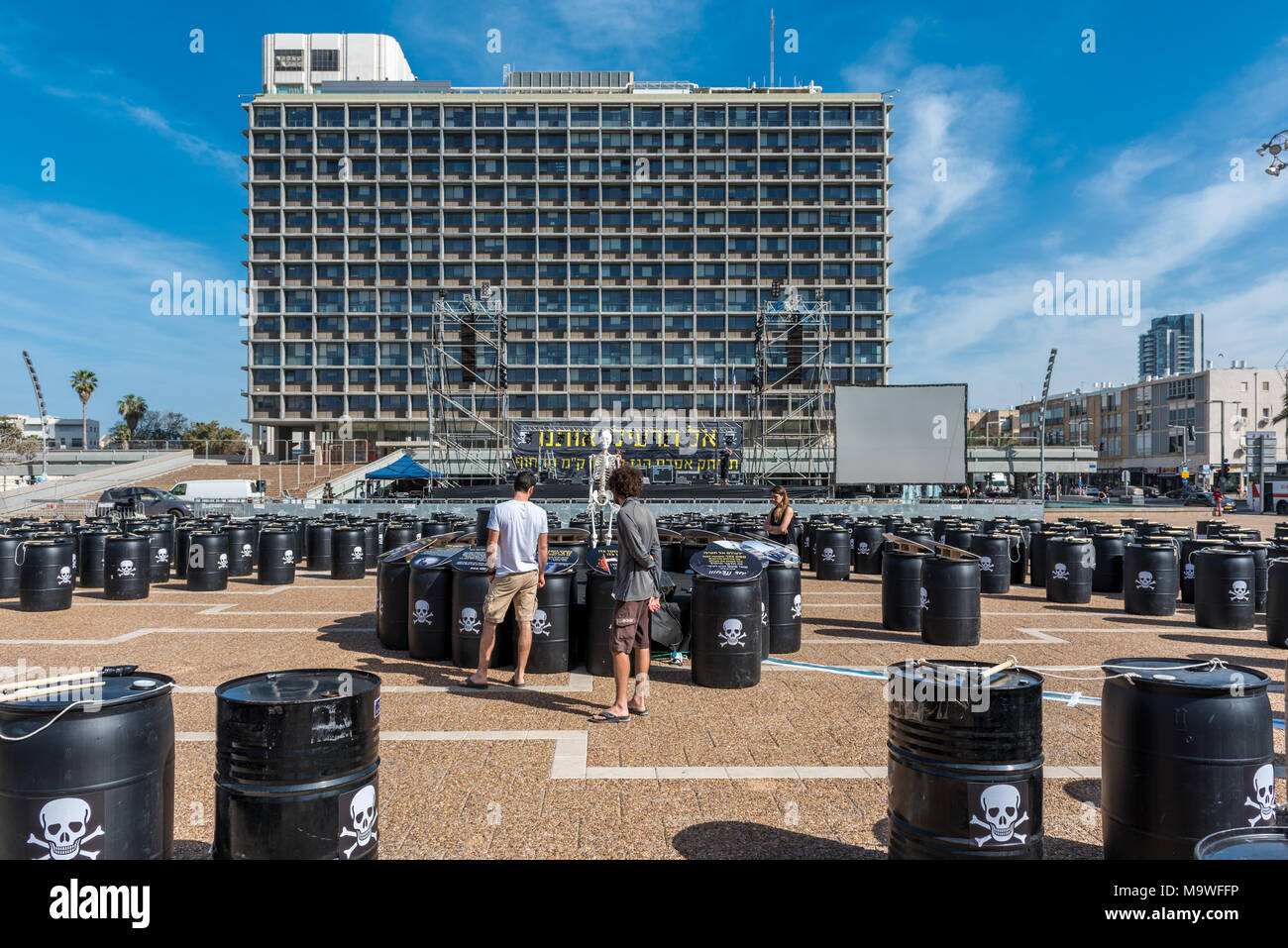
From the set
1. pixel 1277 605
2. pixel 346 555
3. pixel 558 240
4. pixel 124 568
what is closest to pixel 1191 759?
pixel 1277 605

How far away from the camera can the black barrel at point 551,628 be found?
737 cm

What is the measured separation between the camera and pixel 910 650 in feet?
28.0

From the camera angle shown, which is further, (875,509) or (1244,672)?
(875,509)

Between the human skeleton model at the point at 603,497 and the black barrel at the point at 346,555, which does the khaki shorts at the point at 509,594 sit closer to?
the human skeleton model at the point at 603,497

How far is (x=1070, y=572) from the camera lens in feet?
39.7

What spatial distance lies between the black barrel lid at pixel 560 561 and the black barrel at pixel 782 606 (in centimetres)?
214

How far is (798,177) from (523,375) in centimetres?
3383

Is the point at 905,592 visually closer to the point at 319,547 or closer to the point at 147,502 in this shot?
the point at 319,547

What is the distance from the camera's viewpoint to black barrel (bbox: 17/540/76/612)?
10961 millimetres

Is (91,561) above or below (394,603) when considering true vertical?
below

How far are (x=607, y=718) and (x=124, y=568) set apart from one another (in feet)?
32.9

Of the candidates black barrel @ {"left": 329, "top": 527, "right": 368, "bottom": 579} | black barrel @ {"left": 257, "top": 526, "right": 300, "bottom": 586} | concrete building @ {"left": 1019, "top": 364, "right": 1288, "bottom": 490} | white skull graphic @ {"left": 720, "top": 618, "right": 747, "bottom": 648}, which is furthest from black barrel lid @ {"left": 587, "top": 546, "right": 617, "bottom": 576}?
concrete building @ {"left": 1019, "top": 364, "right": 1288, "bottom": 490}
